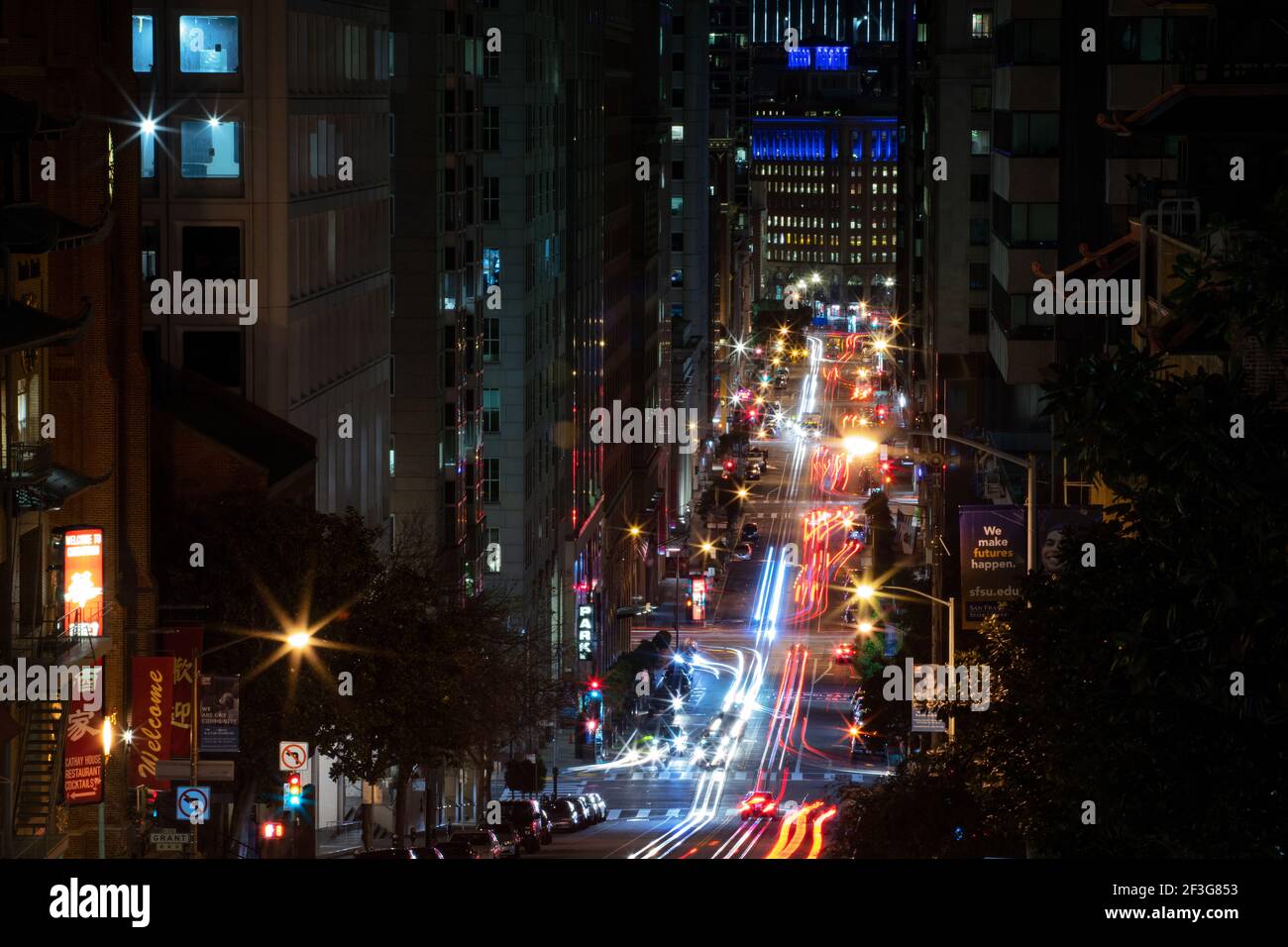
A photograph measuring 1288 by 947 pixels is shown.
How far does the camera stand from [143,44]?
57.3 m

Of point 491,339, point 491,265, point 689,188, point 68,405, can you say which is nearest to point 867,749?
point 491,339

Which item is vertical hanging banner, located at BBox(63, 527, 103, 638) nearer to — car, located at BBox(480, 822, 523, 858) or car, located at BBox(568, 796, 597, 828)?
car, located at BBox(480, 822, 523, 858)

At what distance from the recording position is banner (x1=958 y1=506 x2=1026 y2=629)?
121 feet

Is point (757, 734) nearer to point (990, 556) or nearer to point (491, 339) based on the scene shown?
point (491, 339)

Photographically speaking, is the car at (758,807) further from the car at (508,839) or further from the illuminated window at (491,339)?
the illuminated window at (491,339)

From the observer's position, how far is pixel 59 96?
136 feet

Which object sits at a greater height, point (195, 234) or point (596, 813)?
point (195, 234)

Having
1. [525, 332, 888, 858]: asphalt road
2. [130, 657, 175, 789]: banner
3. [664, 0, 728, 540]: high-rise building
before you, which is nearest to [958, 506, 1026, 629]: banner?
[525, 332, 888, 858]: asphalt road

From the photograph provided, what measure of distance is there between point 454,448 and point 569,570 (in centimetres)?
2840

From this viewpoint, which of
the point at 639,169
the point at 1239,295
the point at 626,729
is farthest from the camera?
the point at 639,169

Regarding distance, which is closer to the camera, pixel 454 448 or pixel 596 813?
pixel 596 813
